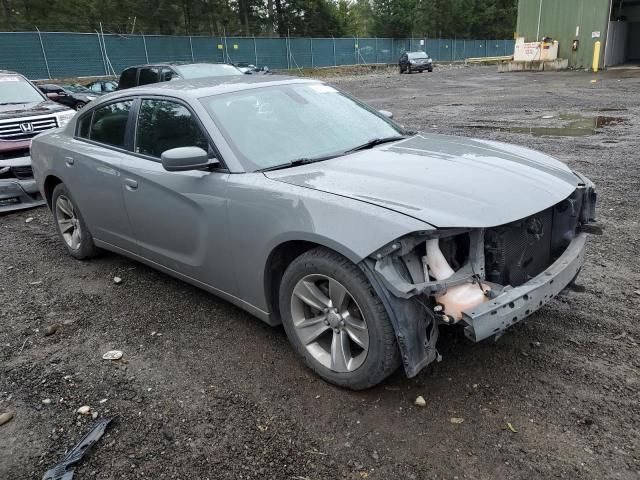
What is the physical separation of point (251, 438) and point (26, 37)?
112ft

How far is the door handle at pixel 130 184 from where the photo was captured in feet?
13.0

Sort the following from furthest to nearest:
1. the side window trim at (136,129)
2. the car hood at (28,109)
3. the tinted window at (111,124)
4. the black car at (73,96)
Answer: the black car at (73,96) < the car hood at (28,109) < the tinted window at (111,124) < the side window trim at (136,129)

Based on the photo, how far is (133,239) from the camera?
167 inches

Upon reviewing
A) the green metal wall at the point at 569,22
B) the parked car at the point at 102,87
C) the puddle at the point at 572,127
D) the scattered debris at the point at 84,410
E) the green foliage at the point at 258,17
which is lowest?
the scattered debris at the point at 84,410

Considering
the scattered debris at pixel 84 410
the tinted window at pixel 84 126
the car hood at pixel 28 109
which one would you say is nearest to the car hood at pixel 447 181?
the scattered debris at pixel 84 410

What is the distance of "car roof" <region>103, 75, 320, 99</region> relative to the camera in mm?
3785

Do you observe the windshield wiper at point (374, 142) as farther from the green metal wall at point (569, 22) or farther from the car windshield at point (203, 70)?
the green metal wall at point (569, 22)

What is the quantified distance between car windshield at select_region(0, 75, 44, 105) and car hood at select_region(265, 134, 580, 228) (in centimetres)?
745

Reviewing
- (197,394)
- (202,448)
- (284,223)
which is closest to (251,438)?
(202,448)

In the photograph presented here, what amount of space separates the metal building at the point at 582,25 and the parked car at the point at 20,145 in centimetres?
2961

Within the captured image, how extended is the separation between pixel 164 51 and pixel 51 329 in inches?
1462

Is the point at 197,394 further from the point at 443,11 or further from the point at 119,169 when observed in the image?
the point at 443,11

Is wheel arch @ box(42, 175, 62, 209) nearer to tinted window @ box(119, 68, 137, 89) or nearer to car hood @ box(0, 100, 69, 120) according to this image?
car hood @ box(0, 100, 69, 120)

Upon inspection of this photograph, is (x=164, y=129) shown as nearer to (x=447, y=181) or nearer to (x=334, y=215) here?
(x=334, y=215)
